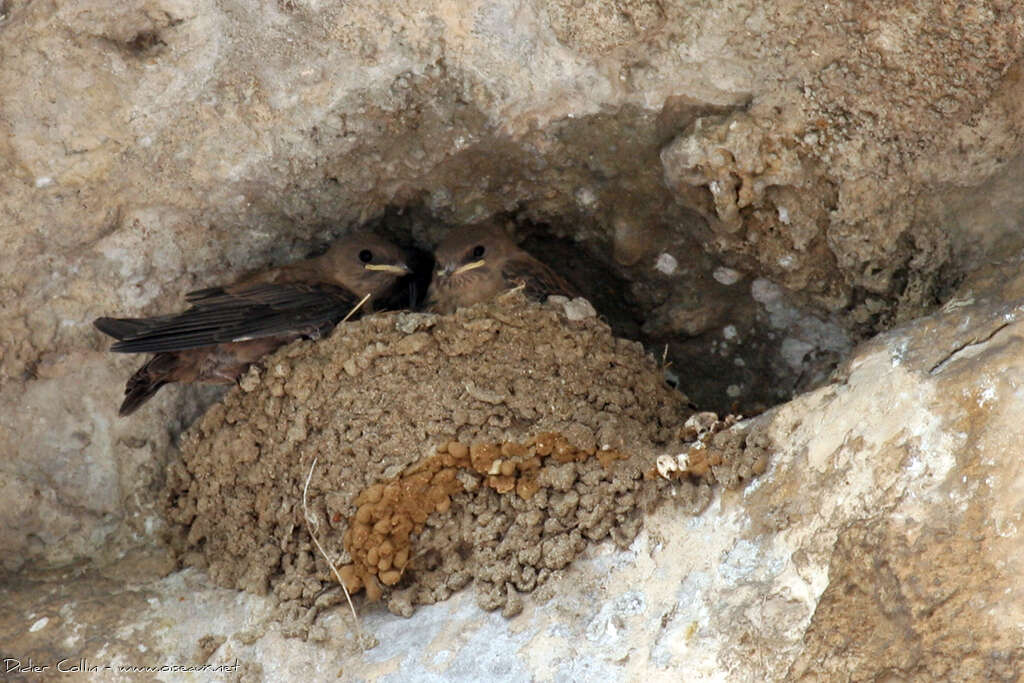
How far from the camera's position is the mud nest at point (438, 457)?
3.63 m

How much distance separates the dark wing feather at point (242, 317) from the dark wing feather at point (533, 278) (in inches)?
24.8

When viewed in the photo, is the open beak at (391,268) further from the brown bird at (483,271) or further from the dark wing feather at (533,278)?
the dark wing feather at (533,278)

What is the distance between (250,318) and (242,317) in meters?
0.03

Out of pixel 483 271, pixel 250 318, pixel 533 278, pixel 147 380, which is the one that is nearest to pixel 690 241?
pixel 533 278

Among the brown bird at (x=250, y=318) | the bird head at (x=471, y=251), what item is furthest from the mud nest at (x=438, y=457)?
the bird head at (x=471, y=251)

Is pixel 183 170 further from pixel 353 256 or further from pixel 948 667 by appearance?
pixel 948 667

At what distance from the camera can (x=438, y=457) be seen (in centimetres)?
398

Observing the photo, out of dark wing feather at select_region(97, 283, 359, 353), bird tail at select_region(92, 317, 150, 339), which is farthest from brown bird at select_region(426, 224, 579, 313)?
bird tail at select_region(92, 317, 150, 339)

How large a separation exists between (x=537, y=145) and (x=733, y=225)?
0.75 meters

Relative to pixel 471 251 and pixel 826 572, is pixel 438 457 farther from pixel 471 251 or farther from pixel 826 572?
pixel 826 572

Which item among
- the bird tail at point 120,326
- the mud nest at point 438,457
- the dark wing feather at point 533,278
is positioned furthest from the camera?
the dark wing feather at point 533,278

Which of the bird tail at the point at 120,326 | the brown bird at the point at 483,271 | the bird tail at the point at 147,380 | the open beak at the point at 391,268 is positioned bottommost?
the bird tail at the point at 147,380

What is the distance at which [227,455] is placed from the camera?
171 inches

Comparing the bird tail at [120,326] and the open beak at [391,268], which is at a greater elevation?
the bird tail at [120,326]
